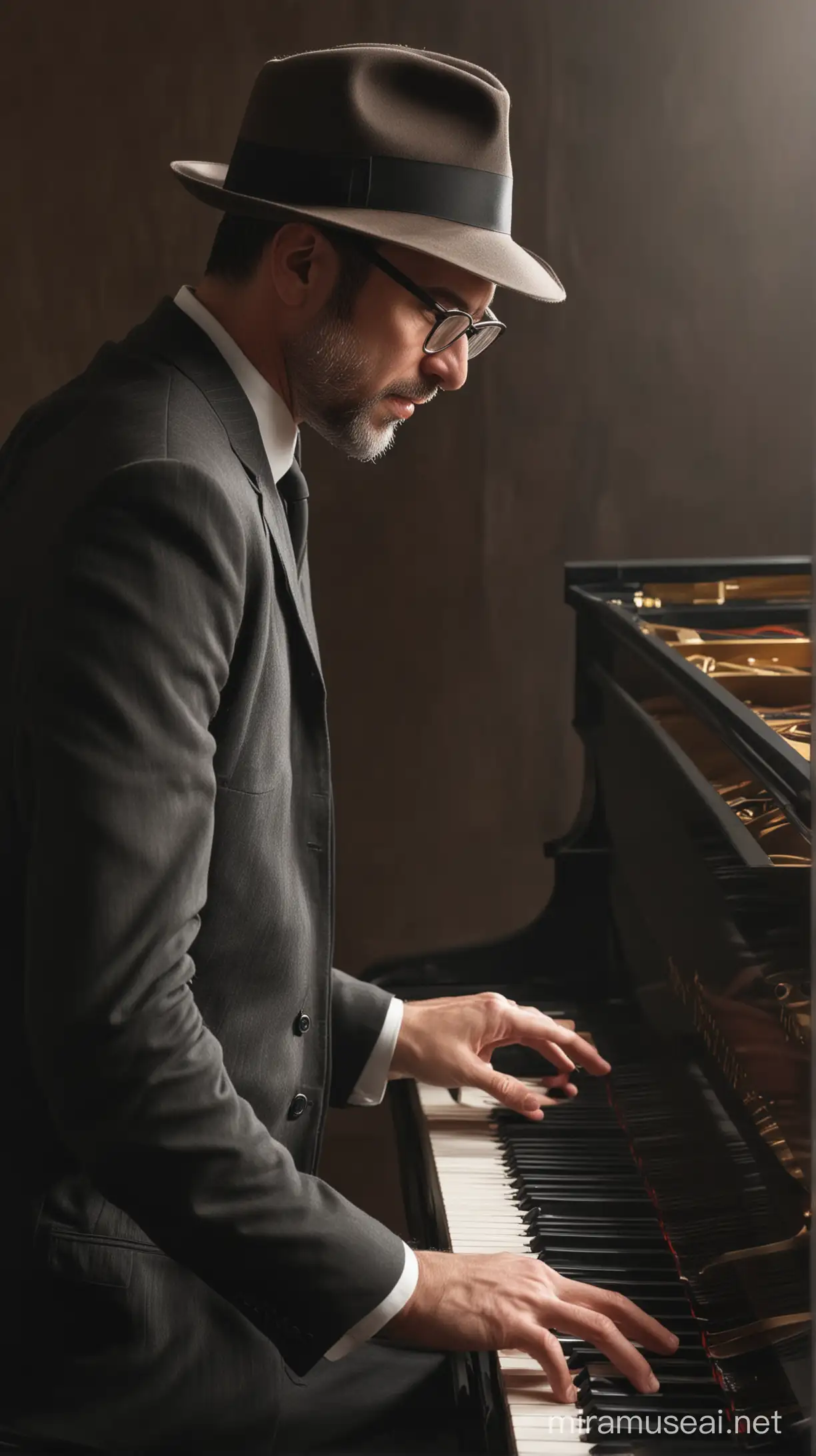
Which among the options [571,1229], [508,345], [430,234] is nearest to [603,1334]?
[571,1229]

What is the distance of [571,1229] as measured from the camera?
1.43 metres

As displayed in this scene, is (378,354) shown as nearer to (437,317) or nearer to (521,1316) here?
(437,317)

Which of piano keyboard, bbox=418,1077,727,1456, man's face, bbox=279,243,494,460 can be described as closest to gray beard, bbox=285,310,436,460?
man's face, bbox=279,243,494,460

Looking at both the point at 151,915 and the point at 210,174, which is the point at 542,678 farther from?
the point at 151,915

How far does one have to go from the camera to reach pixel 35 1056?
1056 mm

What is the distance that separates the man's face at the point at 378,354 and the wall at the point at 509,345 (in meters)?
2.26

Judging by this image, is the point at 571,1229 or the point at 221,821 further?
the point at 571,1229

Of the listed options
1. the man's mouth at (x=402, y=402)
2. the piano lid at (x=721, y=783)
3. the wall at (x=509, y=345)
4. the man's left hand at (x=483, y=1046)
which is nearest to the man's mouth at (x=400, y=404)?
the man's mouth at (x=402, y=402)

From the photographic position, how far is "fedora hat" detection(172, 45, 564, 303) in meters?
1.28

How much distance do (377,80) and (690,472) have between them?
2.44 metres

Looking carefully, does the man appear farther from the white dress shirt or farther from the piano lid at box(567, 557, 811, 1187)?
the piano lid at box(567, 557, 811, 1187)

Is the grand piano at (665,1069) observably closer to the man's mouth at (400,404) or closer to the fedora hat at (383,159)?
the man's mouth at (400,404)

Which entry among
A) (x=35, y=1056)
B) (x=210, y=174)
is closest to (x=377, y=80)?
(x=210, y=174)

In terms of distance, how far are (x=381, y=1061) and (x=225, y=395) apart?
2.59 ft
